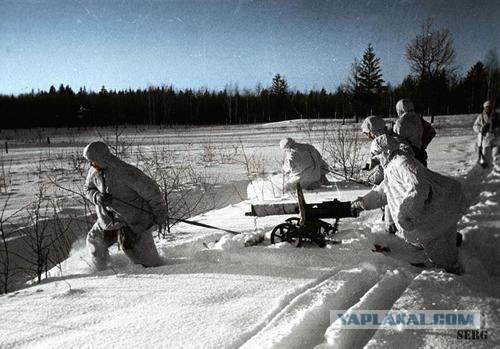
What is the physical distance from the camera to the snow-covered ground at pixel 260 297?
2.34 m

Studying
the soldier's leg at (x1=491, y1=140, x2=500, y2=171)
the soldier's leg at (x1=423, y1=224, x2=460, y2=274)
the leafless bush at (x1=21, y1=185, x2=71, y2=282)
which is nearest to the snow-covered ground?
the soldier's leg at (x1=423, y1=224, x2=460, y2=274)

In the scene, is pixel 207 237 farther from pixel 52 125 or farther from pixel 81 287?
pixel 52 125

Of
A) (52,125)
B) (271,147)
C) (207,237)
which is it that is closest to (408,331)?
(207,237)

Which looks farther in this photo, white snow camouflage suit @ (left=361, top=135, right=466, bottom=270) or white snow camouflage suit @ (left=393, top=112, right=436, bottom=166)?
white snow camouflage suit @ (left=393, top=112, right=436, bottom=166)

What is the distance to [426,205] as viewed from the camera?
3.32 metres

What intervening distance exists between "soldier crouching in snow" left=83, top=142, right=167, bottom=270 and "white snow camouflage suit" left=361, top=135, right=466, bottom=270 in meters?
2.67

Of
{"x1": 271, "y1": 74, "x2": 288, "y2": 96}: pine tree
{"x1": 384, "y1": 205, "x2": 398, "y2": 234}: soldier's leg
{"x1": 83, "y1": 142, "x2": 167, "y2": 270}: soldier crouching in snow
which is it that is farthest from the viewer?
{"x1": 271, "y1": 74, "x2": 288, "y2": 96}: pine tree

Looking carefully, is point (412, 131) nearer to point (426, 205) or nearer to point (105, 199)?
point (426, 205)

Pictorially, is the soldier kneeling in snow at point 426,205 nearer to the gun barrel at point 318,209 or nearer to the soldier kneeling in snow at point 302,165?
the gun barrel at point 318,209

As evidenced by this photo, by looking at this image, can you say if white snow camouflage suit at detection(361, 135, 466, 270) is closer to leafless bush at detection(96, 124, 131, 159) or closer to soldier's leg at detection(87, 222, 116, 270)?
soldier's leg at detection(87, 222, 116, 270)

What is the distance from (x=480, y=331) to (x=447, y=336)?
21cm

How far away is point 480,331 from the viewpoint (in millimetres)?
2225

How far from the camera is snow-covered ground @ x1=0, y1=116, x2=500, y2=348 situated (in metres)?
2.34

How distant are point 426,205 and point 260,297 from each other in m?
1.75
